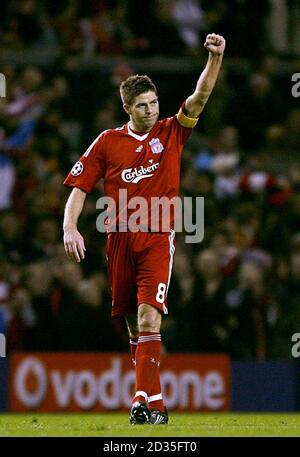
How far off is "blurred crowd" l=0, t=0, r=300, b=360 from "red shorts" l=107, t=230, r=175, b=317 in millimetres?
3766

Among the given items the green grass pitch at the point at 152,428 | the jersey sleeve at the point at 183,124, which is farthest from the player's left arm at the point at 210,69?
the green grass pitch at the point at 152,428

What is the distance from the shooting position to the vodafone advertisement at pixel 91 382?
1282 cm

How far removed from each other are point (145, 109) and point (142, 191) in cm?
59

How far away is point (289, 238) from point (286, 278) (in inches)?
41.4

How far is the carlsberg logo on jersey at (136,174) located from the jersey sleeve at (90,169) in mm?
243

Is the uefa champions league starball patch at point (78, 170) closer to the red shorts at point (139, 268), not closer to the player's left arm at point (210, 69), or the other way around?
the red shorts at point (139, 268)

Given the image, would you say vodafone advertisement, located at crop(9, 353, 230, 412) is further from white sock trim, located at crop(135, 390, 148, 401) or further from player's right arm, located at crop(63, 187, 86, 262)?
white sock trim, located at crop(135, 390, 148, 401)

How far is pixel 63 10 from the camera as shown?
55.2ft

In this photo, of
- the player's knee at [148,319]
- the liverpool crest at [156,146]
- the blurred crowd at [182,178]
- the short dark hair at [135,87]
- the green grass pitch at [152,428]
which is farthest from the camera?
the blurred crowd at [182,178]

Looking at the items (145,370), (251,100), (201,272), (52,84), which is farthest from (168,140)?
(251,100)

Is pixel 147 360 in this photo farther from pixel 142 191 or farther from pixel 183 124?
pixel 183 124

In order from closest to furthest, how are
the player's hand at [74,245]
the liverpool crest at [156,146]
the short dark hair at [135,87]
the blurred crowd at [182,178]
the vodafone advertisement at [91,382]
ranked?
the player's hand at [74,245]
the short dark hair at [135,87]
the liverpool crest at [156,146]
the vodafone advertisement at [91,382]
the blurred crowd at [182,178]

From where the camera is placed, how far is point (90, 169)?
930 centimetres

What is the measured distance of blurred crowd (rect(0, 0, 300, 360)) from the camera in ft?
43.4
